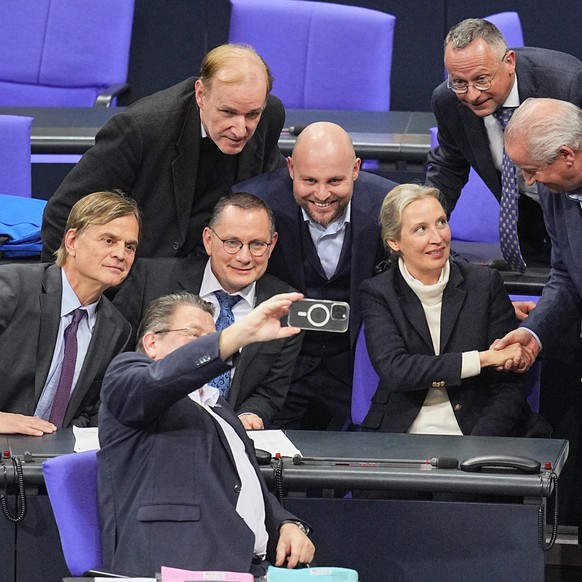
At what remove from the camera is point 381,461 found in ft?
10.2

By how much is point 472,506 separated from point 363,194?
1219mm

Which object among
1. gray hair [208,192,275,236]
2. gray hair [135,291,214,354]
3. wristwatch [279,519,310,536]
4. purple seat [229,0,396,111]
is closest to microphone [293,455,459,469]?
wristwatch [279,519,310,536]

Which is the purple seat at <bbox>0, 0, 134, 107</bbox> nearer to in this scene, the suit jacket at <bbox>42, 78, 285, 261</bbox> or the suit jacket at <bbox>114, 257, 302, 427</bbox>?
the suit jacket at <bbox>42, 78, 285, 261</bbox>

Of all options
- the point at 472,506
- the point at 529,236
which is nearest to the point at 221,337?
the point at 472,506

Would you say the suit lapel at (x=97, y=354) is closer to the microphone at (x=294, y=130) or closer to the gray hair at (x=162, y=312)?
the gray hair at (x=162, y=312)

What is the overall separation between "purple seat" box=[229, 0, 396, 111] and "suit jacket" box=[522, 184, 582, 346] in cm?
222

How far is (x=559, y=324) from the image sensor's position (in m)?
3.66

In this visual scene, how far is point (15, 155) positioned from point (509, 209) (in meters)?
1.77

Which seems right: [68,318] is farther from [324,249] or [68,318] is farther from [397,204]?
[397,204]

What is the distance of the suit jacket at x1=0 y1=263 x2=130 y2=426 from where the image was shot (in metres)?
3.46

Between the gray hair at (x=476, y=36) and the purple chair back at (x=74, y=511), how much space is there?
179 cm

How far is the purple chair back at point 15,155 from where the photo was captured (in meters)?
4.46

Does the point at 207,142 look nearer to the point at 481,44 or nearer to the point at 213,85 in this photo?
the point at 213,85

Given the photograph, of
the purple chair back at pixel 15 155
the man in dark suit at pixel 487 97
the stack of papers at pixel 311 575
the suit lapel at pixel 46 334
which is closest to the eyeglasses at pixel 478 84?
the man in dark suit at pixel 487 97
